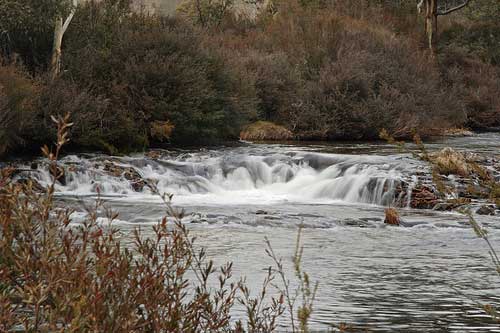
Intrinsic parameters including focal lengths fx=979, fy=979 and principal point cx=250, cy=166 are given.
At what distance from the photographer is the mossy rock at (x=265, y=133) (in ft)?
93.4

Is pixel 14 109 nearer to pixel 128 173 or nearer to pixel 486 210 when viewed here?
pixel 128 173

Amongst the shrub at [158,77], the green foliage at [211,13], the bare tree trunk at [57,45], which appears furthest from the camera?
the green foliage at [211,13]

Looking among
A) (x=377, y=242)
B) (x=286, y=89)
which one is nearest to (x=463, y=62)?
(x=286, y=89)

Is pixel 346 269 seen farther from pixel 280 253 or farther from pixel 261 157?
pixel 261 157

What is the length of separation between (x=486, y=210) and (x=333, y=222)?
3.08 metres

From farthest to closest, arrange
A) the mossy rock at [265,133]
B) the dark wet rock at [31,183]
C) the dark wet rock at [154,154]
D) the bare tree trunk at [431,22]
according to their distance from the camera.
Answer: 1. the bare tree trunk at [431,22]
2. the mossy rock at [265,133]
3. the dark wet rock at [154,154]
4. the dark wet rock at [31,183]

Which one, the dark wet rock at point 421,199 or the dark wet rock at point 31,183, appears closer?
the dark wet rock at point 31,183

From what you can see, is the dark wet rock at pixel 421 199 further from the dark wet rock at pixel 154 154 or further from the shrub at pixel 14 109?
the shrub at pixel 14 109

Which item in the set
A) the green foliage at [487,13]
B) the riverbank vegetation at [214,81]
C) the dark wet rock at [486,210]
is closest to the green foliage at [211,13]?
the riverbank vegetation at [214,81]

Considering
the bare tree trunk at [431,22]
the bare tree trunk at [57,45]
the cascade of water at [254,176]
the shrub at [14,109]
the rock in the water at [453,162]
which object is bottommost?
the cascade of water at [254,176]

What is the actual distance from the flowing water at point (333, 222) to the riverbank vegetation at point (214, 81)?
4.04ft

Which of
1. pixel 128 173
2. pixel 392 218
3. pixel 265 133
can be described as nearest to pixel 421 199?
pixel 392 218

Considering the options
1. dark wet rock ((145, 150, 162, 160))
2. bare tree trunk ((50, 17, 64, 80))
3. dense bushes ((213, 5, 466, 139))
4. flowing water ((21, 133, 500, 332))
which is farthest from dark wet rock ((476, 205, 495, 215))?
bare tree trunk ((50, 17, 64, 80))

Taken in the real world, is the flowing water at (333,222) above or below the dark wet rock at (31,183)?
below
